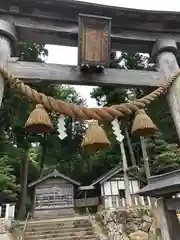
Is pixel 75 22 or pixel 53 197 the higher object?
pixel 75 22

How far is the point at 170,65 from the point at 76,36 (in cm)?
120

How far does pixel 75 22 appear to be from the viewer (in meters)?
2.73

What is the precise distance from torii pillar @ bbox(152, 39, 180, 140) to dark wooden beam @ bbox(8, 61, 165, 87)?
0.13 m

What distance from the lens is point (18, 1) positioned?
254 cm

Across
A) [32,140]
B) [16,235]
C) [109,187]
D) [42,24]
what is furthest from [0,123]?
[42,24]

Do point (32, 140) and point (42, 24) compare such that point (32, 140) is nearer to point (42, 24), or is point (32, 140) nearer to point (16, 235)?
point (16, 235)

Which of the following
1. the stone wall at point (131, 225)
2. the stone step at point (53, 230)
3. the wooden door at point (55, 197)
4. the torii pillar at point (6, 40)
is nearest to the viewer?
the torii pillar at point (6, 40)

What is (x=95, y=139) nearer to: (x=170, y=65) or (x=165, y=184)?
(x=165, y=184)

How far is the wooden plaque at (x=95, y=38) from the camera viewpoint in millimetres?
2464

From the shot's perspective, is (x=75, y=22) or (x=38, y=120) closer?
(x=38, y=120)

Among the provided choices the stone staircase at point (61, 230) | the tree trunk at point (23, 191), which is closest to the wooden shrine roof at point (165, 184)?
the stone staircase at point (61, 230)

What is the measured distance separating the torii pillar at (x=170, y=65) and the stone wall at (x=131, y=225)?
31.1ft

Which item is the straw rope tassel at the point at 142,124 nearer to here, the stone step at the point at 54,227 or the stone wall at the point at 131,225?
the stone wall at the point at 131,225

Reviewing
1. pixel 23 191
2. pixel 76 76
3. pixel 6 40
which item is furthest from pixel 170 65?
pixel 23 191
